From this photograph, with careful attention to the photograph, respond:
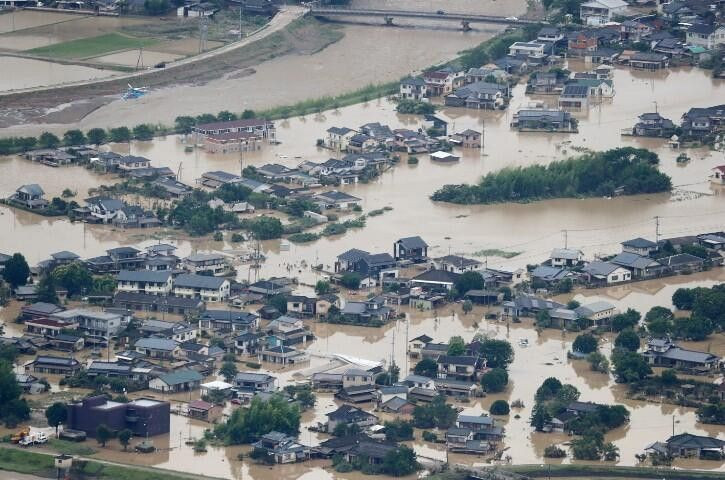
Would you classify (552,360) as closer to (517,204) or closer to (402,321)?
(402,321)

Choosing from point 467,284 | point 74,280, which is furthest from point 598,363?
point 74,280

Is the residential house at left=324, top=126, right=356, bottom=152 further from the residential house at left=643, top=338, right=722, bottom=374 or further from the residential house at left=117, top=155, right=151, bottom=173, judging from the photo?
the residential house at left=643, top=338, right=722, bottom=374

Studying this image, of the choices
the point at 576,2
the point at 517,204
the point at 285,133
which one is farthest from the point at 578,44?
the point at 517,204

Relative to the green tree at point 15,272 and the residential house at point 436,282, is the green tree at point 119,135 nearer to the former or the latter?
the green tree at point 15,272

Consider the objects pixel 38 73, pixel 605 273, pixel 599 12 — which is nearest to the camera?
pixel 605 273

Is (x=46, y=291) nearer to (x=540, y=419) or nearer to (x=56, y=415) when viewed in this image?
Result: (x=56, y=415)
